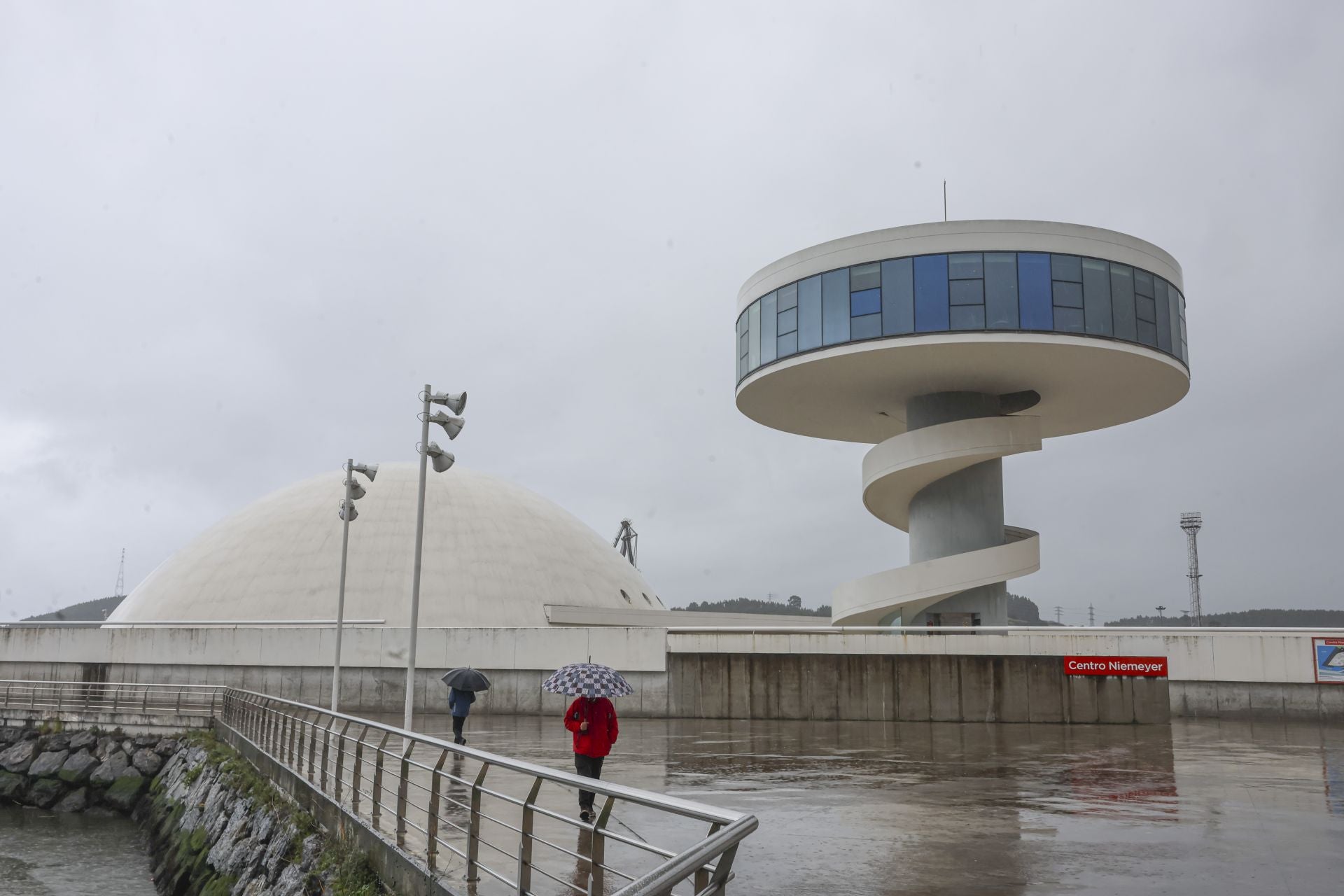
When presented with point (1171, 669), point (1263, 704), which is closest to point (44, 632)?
point (1171, 669)

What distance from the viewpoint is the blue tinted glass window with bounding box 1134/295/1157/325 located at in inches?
1198

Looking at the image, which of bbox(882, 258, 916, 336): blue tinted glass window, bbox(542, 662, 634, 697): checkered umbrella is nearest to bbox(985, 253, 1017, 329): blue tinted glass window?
bbox(882, 258, 916, 336): blue tinted glass window

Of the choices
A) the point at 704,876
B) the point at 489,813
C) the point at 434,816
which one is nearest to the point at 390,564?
the point at 489,813

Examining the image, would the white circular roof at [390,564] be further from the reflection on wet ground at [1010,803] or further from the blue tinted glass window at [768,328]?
the reflection on wet ground at [1010,803]

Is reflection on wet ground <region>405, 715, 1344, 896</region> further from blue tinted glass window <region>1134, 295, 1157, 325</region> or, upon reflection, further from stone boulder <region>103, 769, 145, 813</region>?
blue tinted glass window <region>1134, 295, 1157, 325</region>

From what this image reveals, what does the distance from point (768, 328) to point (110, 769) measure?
2158cm

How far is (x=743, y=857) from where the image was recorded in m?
9.39

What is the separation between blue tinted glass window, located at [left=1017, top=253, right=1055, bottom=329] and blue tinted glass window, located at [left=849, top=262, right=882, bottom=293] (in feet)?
12.4

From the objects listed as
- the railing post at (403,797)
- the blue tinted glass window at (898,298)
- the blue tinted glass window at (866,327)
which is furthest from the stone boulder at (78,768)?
the blue tinted glass window at (898,298)

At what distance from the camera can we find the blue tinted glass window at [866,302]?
30.6 m

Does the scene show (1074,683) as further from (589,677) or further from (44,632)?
(44,632)

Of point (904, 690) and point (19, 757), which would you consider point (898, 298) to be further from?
point (19, 757)

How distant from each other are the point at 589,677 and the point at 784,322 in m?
23.1

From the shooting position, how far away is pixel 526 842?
22.8 ft
